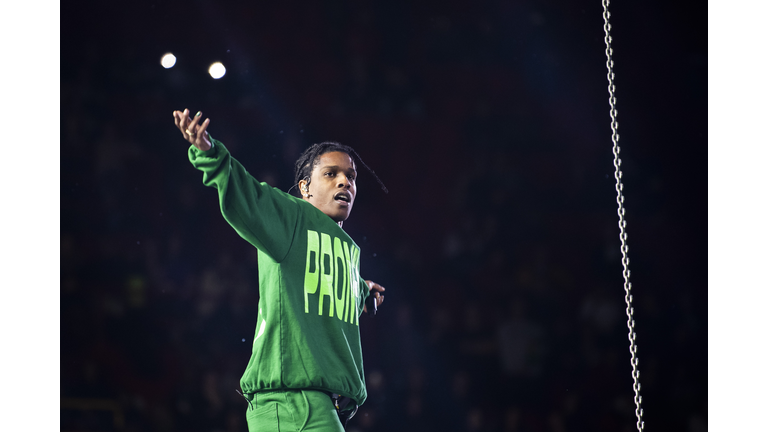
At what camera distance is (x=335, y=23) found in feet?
7.23

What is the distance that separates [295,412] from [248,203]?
1.03 ft

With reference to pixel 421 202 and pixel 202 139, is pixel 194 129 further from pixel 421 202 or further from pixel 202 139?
pixel 421 202

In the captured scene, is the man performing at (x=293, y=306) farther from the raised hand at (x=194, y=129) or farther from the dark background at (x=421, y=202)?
the dark background at (x=421, y=202)

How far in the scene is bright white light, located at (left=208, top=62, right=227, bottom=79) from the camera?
2.06m

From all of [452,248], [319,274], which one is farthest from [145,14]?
[319,274]

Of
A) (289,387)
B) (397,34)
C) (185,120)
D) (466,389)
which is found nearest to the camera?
(185,120)

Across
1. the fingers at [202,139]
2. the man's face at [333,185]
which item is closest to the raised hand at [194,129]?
the fingers at [202,139]

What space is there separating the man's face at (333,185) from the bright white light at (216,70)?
93cm

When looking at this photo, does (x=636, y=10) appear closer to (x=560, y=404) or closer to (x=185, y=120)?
(x=560, y=404)

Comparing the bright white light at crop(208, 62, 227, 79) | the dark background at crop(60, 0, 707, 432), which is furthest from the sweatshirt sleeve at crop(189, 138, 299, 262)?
the bright white light at crop(208, 62, 227, 79)

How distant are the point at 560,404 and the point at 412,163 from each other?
857 millimetres

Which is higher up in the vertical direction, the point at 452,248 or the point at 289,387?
the point at 452,248

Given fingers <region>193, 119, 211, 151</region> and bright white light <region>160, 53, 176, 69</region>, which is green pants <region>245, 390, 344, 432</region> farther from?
bright white light <region>160, 53, 176, 69</region>

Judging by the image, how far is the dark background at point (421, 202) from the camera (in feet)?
6.41
